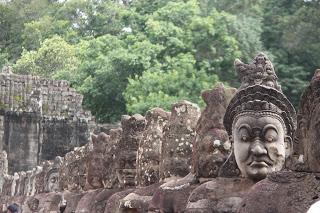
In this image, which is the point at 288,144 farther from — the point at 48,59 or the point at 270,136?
the point at 48,59

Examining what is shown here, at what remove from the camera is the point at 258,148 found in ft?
16.8

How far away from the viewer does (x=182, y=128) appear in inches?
281

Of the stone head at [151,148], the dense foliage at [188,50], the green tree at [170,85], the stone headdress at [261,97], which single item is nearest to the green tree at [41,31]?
the dense foliage at [188,50]

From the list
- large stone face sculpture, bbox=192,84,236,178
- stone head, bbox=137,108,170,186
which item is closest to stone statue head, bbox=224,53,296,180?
large stone face sculpture, bbox=192,84,236,178

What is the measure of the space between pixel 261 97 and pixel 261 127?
0.20 meters

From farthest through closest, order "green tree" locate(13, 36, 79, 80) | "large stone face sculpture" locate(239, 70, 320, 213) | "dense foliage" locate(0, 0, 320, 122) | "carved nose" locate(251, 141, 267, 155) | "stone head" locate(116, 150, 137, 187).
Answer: "green tree" locate(13, 36, 79, 80)
"dense foliage" locate(0, 0, 320, 122)
"stone head" locate(116, 150, 137, 187)
"carved nose" locate(251, 141, 267, 155)
"large stone face sculpture" locate(239, 70, 320, 213)

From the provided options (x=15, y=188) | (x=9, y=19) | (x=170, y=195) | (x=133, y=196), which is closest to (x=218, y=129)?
(x=170, y=195)

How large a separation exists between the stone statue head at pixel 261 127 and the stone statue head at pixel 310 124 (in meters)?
0.92

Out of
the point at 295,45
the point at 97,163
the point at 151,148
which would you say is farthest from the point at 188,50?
the point at 151,148

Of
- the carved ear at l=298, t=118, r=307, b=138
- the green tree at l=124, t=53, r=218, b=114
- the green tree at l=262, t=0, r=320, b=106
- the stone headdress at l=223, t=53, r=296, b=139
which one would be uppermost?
the green tree at l=262, t=0, r=320, b=106

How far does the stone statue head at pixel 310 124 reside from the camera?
3.98 metres

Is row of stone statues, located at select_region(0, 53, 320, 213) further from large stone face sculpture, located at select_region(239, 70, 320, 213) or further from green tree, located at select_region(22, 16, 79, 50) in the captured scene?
green tree, located at select_region(22, 16, 79, 50)

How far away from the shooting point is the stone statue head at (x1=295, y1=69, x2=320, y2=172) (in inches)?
157

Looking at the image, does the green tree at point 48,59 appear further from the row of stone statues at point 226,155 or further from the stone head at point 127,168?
the row of stone statues at point 226,155
